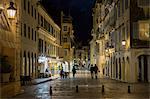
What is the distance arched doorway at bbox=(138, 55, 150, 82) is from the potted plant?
25.3 metres

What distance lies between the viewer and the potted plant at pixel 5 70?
27.1 m

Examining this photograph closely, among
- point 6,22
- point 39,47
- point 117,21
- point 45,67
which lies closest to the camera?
point 6,22

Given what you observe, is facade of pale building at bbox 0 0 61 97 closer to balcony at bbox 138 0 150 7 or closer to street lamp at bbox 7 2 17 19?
street lamp at bbox 7 2 17 19

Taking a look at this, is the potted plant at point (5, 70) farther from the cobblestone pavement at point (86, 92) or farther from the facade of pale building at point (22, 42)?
the cobblestone pavement at point (86, 92)

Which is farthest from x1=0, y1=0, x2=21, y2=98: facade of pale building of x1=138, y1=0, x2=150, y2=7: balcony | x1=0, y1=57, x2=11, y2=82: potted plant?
x1=138, y1=0, x2=150, y2=7: balcony

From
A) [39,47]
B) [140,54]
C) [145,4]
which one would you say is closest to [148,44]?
[140,54]

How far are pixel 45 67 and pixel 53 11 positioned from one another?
139 ft

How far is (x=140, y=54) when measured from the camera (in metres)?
48.6

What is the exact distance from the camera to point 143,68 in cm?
5003

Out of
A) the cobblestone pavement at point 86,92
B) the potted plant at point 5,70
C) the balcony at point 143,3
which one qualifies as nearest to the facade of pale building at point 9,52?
the potted plant at point 5,70

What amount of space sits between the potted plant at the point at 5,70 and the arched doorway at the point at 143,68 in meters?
25.3

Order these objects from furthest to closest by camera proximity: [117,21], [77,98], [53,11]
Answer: [53,11] < [117,21] < [77,98]

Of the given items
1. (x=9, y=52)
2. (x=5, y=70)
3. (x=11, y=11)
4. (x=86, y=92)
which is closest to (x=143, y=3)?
(x=86, y=92)

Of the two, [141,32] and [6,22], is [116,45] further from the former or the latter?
[6,22]
